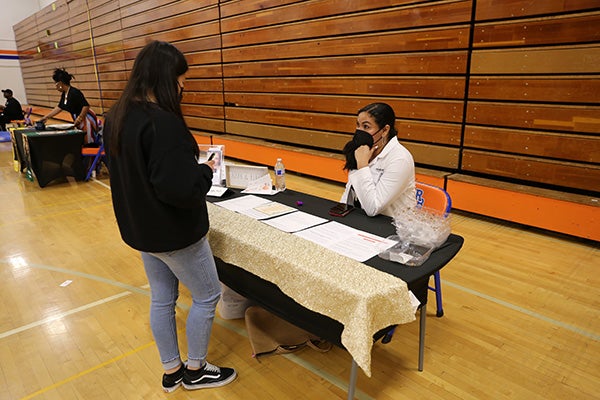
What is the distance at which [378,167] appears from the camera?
2.17 metres

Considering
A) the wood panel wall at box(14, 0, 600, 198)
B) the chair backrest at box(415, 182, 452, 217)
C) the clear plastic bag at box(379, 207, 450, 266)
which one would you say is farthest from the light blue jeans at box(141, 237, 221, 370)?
the wood panel wall at box(14, 0, 600, 198)

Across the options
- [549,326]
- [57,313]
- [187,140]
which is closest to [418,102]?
[549,326]

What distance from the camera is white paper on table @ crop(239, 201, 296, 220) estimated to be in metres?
2.06

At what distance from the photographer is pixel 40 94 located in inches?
555

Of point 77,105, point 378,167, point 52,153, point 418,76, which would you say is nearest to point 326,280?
point 378,167

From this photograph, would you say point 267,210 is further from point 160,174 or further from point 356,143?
point 160,174

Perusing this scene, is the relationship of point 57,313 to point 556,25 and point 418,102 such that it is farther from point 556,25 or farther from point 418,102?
point 556,25

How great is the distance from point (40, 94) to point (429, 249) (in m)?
16.4

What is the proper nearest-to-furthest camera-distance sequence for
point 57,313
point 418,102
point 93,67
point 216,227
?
point 216,227 < point 57,313 < point 418,102 < point 93,67

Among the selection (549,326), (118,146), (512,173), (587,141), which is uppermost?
(118,146)

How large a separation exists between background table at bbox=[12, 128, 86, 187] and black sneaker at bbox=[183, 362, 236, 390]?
4.64 metres

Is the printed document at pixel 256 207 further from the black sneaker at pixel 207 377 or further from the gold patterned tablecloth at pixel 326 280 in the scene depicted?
the black sneaker at pixel 207 377

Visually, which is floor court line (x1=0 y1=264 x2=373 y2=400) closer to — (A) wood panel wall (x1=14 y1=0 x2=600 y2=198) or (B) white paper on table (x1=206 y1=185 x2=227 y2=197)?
(B) white paper on table (x1=206 y1=185 x2=227 y2=197)

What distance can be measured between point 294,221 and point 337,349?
0.72 m
